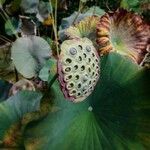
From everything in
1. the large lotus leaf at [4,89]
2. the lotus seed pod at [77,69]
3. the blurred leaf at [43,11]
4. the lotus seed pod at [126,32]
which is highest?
the lotus seed pod at [77,69]

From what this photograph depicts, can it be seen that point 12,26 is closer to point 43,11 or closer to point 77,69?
point 43,11

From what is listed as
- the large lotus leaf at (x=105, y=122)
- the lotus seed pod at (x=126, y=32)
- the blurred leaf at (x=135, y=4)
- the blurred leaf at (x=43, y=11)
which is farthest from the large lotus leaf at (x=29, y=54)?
the blurred leaf at (x=135, y=4)

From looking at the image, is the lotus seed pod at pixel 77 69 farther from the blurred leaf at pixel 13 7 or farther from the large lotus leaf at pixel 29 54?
the blurred leaf at pixel 13 7

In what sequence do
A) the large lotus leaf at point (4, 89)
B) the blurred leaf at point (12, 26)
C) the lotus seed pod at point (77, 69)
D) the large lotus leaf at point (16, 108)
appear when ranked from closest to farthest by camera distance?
the lotus seed pod at point (77, 69) < the large lotus leaf at point (16, 108) < the large lotus leaf at point (4, 89) < the blurred leaf at point (12, 26)

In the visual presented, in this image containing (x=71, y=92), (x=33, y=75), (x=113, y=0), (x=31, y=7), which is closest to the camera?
(x=71, y=92)

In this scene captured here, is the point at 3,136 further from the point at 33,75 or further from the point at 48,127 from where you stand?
the point at 33,75

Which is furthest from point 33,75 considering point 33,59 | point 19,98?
point 19,98
